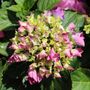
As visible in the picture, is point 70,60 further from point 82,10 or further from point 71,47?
point 82,10

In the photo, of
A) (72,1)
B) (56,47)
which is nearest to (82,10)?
(72,1)

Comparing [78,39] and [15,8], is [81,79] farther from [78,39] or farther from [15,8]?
[15,8]

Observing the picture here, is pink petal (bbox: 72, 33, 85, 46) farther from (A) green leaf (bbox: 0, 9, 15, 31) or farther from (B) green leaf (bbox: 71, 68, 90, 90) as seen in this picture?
(A) green leaf (bbox: 0, 9, 15, 31)

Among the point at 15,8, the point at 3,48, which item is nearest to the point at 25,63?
the point at 3,48

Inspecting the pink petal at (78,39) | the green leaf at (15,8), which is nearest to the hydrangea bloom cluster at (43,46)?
the pink petal at (78,39)

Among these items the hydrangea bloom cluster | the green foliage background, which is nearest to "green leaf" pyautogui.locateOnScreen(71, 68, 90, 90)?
the green foliage background

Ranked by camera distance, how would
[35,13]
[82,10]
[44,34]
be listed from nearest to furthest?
[44,34]
[35,13]
[82,10]
